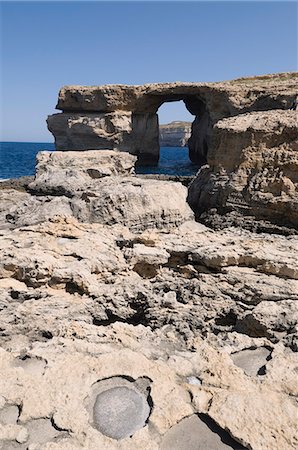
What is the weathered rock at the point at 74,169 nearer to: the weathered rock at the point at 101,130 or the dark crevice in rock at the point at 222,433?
the dark crevice in rock at the point at 222,433

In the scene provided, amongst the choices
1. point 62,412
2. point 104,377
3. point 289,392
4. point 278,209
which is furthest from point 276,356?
point 278,209

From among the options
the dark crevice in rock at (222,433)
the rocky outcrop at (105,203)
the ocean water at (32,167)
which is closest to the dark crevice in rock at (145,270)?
the rocky outcrop at (105,203)

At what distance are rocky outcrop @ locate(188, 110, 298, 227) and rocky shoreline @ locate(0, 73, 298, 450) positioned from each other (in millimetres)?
36

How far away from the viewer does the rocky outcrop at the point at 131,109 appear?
39.1 m

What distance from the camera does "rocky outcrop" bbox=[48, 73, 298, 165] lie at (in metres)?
39.1

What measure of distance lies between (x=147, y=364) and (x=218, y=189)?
25.2ft

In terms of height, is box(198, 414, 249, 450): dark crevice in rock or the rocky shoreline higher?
the rocky shoreline

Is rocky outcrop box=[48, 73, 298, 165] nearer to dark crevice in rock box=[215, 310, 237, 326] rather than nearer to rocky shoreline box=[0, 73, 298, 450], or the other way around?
rocky shoreline box=[0, 73, 298, 450]

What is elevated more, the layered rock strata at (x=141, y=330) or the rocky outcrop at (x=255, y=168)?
the rocky outcrop at (x=255, y=168)

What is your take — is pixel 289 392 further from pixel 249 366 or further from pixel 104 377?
pixel 104 377

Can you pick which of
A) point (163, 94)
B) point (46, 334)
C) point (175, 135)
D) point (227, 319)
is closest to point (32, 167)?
point (163, 94)

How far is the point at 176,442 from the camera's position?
15.0 ft

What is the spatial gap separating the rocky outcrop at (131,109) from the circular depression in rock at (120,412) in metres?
35.7

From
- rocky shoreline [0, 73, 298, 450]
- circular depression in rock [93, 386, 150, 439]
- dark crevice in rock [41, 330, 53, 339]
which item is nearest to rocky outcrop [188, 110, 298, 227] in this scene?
rocky shoreline [0, 73, 298, 450]
